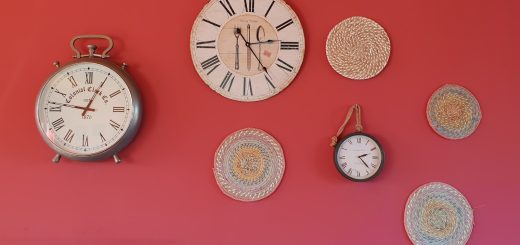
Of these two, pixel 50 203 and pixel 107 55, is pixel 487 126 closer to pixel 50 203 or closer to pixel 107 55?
pixel 107 55

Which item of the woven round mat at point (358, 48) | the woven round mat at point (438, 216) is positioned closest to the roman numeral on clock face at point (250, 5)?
the woven round mat at point (358, 48)

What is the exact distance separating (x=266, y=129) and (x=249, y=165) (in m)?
0.13

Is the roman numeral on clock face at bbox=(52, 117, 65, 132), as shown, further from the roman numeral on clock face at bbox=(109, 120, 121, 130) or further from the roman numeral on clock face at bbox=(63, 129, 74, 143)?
the roman numeral on clock face at bbox=(109, 120, 121, 130)

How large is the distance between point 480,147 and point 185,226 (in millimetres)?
1047

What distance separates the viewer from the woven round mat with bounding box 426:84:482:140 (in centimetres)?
143

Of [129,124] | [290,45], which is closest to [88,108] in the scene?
[129,124]

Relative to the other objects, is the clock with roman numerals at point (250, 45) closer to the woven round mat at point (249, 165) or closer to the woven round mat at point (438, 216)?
the woven round mat at point (249, 165)

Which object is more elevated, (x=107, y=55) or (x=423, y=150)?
(x=107, y=55)

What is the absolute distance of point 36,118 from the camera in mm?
1314

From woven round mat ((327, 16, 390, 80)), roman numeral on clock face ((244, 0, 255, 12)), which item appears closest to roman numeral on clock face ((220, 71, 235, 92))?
roman numeral on clock face ((244, 0, 255, 12))

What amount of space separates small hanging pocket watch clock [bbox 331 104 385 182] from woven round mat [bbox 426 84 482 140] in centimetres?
24

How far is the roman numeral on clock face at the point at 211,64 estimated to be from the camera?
54.4 inches

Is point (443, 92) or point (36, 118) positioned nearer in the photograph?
point (36, 118)

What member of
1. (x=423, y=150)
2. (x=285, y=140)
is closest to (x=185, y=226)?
(x=285, y=140)
